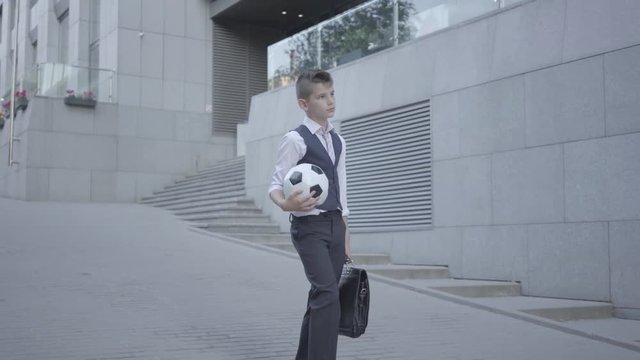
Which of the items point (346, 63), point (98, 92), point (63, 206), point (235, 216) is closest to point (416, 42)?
point (346, 63)

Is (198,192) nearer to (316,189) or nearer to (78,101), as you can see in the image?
(78,101)

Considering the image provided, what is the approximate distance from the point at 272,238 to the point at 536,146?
19.5 ft

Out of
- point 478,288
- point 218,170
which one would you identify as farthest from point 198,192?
point 478,288

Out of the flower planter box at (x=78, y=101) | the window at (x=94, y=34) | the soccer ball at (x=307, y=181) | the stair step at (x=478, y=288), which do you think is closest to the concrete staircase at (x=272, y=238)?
the stair step at (x=478, y=288)

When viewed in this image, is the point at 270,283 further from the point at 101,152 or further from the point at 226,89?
the point at 226,89

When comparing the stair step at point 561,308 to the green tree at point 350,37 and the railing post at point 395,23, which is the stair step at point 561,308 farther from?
the railing post at point 395,23

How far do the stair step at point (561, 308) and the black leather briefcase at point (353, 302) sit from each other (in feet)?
12.5

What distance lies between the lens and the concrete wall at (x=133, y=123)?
1989cm

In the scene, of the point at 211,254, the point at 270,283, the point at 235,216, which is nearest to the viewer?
the point at 270,283

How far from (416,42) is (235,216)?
557 centimetres

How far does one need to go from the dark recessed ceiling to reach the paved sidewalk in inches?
463

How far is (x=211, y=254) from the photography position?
36.8 feet

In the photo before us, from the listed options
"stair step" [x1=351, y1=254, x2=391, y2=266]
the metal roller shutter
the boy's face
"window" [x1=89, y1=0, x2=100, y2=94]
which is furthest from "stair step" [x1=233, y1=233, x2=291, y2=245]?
"window" [x1=89, y1=0, x2=100, y2=94]

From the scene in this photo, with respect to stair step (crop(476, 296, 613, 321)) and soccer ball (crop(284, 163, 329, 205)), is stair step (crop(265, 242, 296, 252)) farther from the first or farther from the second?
soccer ball (crop(284, 163, 329, 205))
